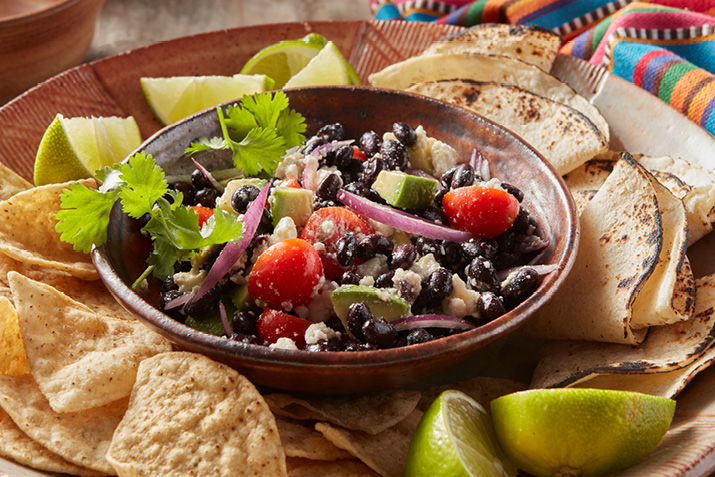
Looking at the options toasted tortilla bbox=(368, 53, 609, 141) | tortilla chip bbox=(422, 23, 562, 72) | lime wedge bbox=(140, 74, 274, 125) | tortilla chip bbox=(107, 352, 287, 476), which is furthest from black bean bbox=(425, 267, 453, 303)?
tortilla chip bbox=(422, 23, 562, 72)

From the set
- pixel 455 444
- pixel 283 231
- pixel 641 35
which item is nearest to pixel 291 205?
pixel 283 231

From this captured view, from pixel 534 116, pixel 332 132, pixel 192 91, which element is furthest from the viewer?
pixel 192 91

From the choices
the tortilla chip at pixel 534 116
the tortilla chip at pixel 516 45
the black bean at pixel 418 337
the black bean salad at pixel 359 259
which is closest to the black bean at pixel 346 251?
the black bean salad at pixel 359 259

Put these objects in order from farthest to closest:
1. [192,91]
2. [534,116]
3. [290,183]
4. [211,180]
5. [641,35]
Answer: [641,35], [192,91], [534,116], [211,180], [290,183]

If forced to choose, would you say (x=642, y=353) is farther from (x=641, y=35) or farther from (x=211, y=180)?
(x=641, y=35)

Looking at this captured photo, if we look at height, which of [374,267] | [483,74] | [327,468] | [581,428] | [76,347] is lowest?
[327,468]

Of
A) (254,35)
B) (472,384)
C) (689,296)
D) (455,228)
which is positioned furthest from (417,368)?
(254,35)

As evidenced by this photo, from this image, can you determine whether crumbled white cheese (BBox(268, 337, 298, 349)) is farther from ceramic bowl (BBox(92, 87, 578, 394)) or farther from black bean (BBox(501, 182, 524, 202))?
black bean (BBox(501, 182, 524, 202))
